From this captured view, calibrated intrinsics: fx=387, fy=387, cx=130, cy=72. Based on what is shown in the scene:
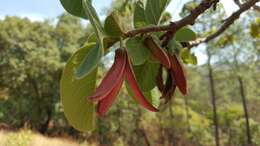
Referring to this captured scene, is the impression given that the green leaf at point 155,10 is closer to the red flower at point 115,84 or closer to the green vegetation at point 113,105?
the red flower at point 115,84

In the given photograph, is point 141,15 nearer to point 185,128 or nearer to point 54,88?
point 54,88

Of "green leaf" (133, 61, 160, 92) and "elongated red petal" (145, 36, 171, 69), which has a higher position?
"elongated red petal" (145, 36, 171, 69)

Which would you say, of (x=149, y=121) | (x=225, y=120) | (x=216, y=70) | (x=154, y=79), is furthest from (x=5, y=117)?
(x=154, y=79)

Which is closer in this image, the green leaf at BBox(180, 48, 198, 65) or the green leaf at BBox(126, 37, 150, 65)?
the green leaf at BBox(126, 37, 150, 65)

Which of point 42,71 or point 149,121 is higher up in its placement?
point 42,71

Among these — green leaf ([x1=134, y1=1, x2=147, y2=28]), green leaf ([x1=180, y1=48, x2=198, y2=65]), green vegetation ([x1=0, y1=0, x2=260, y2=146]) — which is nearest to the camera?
green leaf ([x1=134, y1=1, x2=147, y2=28])

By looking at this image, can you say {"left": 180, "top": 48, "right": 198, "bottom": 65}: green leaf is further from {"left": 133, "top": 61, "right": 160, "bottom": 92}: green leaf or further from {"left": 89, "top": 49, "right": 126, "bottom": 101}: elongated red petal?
{"left": 89, "top": 49, "right": 126, "bottom": 101}: elongated red petal

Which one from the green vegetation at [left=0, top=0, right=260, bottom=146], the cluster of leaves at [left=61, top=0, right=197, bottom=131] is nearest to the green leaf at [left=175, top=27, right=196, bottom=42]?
the cluster of leaves at [left=61, top=0, right=197, bottom=131]

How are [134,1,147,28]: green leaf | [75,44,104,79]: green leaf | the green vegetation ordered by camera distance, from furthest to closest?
the green vegetation < [134,1,147,28]: green leaf < [75,44,104,79]: green leaf
